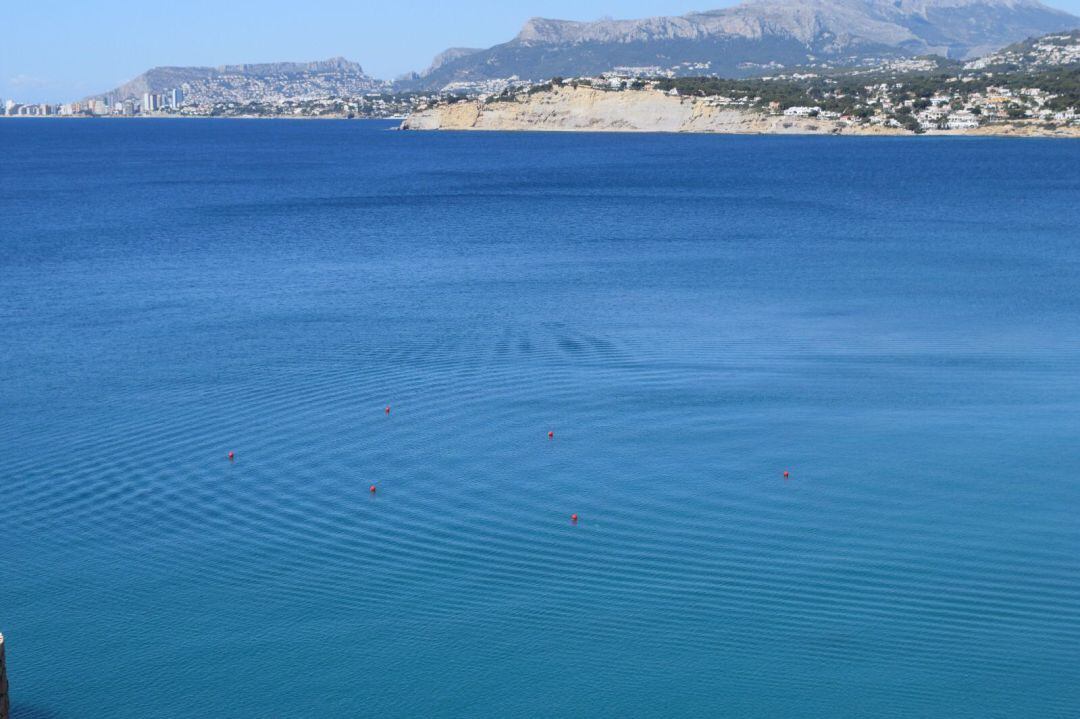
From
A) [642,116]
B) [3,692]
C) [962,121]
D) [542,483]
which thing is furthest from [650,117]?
[3,692]

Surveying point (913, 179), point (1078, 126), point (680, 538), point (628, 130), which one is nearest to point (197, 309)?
point (680, 538)

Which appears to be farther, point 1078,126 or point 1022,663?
point 1078,126

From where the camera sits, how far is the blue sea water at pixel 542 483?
18.5 meters

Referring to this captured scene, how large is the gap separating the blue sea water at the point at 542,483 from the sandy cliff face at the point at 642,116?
403 feet

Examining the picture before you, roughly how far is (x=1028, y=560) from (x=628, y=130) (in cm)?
16983

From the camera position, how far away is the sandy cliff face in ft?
578

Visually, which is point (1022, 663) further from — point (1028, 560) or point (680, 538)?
point (680, 538)

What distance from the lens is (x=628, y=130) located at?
187 meters

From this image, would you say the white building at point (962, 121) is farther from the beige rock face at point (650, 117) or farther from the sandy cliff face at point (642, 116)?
the sandy cliff face at point (642, 116)

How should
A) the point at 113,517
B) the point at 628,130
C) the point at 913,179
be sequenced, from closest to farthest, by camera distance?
the point at 113,517, the point at 913,179, the point at 628,130

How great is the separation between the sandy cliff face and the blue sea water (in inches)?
4830

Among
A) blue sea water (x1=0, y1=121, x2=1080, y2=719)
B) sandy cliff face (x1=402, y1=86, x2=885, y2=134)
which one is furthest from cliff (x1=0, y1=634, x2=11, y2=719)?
sandy cliff face (x1=402, y1=86, x2=885, y2=134)

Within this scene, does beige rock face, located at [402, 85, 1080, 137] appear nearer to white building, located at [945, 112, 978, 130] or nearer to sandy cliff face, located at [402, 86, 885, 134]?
sandy cliff face, located at [402, 86, 885, 134]

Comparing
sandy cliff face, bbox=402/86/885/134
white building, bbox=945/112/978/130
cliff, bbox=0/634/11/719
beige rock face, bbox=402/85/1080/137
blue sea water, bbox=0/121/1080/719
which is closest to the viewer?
cliff, bbox=0/634/11/719
